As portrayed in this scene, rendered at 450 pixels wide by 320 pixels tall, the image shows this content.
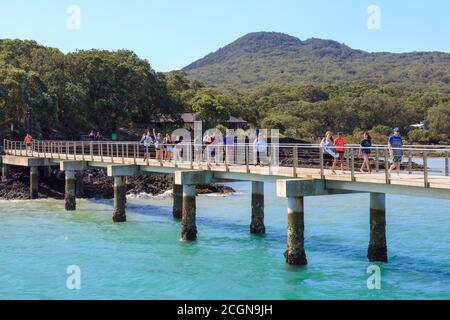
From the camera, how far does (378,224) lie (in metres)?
22.6

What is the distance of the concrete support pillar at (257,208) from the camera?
29.6 m

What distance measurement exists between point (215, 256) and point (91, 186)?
2320cm

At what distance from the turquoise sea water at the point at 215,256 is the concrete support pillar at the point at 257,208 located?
26.1 inches

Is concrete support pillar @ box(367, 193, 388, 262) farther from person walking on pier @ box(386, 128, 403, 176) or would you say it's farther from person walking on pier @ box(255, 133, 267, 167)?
person walking on pier @ box(255, 133, 267, 167)

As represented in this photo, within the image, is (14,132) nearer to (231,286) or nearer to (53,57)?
(53,57)

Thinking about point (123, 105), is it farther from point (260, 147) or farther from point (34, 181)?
point (260, 147)

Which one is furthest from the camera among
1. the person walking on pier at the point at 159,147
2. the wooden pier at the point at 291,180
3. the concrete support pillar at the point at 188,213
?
the person walking on pier at the point at 159,147

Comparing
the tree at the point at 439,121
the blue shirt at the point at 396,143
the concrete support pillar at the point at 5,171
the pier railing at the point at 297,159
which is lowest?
the concrete support pillar at the point at 5,171

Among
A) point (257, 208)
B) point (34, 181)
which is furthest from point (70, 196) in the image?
point (257, 208)

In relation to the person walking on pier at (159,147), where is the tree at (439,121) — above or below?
above

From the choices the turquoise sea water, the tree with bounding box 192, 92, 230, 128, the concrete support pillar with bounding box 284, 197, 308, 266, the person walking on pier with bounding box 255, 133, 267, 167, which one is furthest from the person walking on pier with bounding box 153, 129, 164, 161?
the tree with bounding box 192, 92, 230, 128

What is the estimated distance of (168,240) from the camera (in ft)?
92.9

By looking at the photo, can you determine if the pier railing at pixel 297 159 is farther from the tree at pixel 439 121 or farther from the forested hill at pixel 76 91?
the tree at pixel 439 121

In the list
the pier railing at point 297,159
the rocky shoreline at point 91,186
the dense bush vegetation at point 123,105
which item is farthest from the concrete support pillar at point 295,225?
the dense bush vegetation at point 123,105
